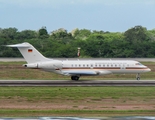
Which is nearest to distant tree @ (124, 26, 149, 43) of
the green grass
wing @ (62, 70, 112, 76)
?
wing @ (62, 70, 112, 76)

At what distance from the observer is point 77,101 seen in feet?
131

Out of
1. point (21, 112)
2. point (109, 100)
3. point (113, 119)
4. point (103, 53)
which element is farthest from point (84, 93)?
point (103, 53)

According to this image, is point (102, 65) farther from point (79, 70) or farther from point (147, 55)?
point (147, 55)

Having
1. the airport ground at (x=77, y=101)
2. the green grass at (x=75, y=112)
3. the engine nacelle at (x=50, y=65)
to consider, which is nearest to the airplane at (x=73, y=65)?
the engine nacelle at (x=50, y=65)

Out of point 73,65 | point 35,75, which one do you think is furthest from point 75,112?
point 35,75

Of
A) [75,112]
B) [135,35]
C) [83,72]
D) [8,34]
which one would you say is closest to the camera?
[75,112]

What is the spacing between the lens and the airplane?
59.2m

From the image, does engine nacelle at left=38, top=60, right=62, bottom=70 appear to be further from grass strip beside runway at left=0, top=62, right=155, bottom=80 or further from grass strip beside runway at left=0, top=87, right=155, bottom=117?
grass strip beside runway at left=0, top=87, right=155, bottom=117

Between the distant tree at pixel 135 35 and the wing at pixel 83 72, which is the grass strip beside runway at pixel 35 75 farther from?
the distant tree at pixel 135 35

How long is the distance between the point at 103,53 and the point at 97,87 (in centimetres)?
6054

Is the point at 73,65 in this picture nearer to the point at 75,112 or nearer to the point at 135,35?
the point at 75,112

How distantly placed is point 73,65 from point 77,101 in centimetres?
2025

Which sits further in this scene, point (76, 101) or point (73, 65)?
point (73, 65)

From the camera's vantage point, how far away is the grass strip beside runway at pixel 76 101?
33.4 m
